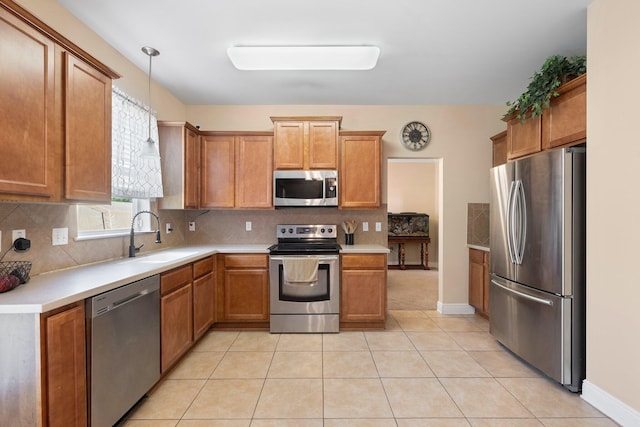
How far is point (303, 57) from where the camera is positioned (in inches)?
97.3

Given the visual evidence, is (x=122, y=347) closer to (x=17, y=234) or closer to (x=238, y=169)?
(x=17, y=234)

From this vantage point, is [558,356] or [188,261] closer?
[558,356]

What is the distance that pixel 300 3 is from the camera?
1979mm

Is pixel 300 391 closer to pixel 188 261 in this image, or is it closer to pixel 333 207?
pixel 188 261

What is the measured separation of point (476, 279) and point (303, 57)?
323cm

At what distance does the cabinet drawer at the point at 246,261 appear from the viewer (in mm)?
3162

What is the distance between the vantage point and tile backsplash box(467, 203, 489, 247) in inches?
147

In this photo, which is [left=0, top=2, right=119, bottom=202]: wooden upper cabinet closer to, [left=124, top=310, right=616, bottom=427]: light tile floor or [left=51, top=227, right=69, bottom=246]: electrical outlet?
[left=51, top=227, right=69, bottom=246]: electrical outlet

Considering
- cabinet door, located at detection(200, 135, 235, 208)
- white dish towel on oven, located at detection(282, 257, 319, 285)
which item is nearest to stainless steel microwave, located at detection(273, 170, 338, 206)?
cabinet door, located at detection(200, 135, 235, 208)

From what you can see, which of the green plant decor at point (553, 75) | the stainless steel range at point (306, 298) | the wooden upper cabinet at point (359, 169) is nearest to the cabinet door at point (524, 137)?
the green plant decor at point (553, 75)

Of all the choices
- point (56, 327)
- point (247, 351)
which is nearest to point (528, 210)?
point (247, 351)

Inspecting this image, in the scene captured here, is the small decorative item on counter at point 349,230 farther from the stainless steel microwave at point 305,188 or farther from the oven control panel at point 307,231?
the stainless steel microwave at point 305,188

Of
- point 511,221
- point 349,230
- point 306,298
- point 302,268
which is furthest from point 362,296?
point 511,221

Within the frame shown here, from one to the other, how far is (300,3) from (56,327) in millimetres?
2346
